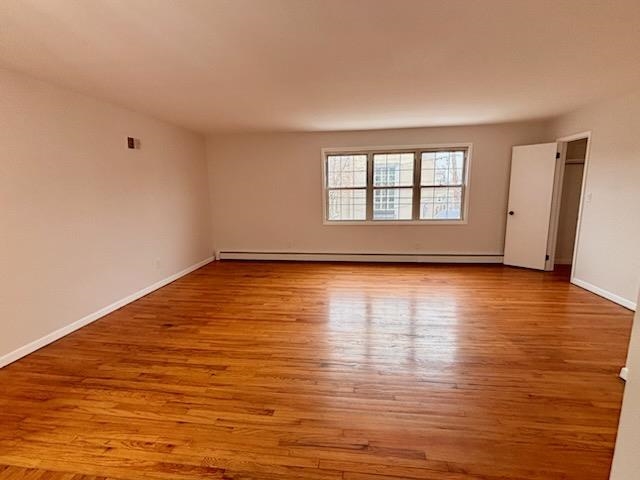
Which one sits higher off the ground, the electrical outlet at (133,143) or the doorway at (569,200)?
the electrical outlet at (133,143)

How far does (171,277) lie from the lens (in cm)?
479

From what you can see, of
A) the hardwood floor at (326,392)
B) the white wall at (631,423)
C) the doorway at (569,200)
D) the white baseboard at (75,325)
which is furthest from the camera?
the doorway at (569,200)

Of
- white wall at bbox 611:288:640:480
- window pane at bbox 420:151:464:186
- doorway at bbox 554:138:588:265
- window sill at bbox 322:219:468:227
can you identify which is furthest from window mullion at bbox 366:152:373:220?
white wall at bbox 611:288:640:480

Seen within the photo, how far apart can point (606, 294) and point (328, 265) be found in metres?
3.80

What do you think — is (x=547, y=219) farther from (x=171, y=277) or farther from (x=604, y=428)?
(x=171, y=277)

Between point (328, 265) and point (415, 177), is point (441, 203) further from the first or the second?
point (328, 265)

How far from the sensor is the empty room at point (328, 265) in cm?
169

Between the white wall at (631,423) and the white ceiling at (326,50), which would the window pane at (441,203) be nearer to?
the white ceiling at (326,50)

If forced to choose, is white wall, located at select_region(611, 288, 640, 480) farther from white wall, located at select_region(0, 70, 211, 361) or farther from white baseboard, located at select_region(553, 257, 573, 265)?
white baseboard, located at select_region(553, 257, 573, 265)

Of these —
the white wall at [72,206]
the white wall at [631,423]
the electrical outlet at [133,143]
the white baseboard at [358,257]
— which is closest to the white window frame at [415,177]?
the white baseboard at [358,257]

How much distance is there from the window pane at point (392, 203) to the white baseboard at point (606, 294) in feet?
8.41

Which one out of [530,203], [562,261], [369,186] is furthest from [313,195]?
[562,261]

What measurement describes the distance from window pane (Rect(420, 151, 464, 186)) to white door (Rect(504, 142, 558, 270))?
0.80 meters

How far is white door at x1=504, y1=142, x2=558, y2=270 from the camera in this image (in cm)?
473
